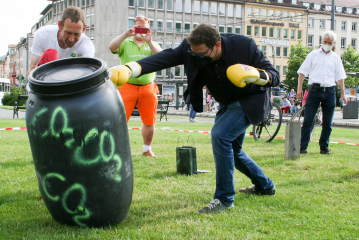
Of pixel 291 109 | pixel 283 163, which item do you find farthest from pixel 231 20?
pixel 283 163

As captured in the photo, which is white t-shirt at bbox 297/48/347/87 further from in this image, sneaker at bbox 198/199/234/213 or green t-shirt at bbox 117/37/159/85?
sneaker at bbox 198/199/234/213

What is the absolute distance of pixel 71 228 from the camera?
111 inches

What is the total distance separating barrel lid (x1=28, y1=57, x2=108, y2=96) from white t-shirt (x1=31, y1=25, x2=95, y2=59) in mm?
1227

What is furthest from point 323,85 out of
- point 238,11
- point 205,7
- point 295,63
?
point 238,11

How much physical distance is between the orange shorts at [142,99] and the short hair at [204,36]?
264 cm

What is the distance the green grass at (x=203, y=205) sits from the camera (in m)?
2.78

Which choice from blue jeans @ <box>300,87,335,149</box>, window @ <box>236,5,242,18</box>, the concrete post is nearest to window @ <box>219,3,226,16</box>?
window @ <box>236,5,242,18</box>

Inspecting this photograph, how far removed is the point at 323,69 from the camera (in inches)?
271

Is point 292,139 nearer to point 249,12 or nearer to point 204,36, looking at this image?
point 204,36

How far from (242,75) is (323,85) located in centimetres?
426

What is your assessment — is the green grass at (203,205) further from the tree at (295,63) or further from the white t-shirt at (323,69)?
the tree at (295,63)

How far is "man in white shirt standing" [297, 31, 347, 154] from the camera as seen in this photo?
6793 mm

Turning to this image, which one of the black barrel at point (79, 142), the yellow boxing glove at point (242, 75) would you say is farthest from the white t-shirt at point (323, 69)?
the black barrel at point (79, 142)

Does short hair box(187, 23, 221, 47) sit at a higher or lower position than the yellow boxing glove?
higher
